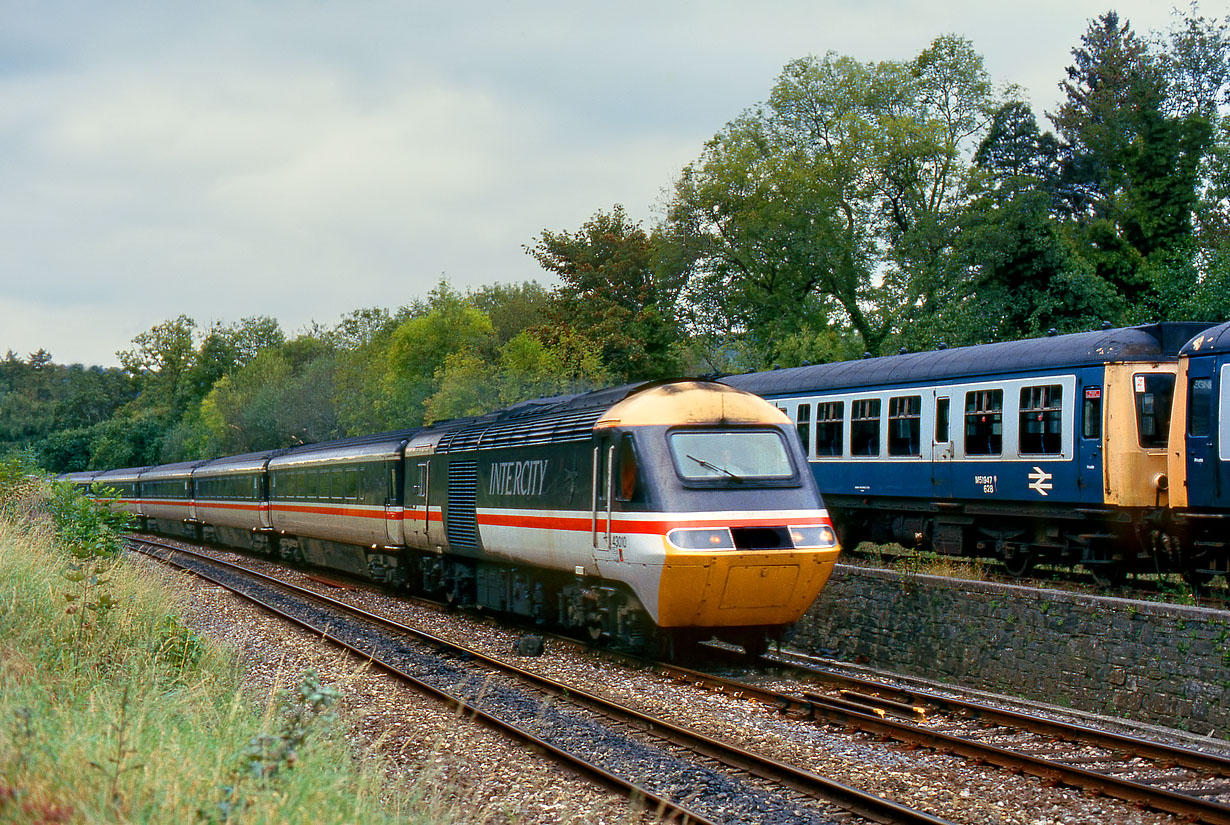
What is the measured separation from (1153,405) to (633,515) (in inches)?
278

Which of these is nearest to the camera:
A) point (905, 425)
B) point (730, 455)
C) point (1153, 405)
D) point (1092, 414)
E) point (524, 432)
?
point (730, 455)

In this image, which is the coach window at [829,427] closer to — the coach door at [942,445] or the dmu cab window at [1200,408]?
the coach door at [942,445]

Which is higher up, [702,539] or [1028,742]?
[702,539]

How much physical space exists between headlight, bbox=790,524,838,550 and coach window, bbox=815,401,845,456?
7.73 metres

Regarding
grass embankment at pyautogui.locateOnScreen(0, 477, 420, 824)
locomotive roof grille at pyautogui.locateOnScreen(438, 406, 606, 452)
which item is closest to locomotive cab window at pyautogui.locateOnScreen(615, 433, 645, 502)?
locomotive roof grille at pyautogui.locateOnScreen(438, 406, 606, 452)

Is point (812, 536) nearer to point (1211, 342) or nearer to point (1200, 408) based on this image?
point (1200, 408)

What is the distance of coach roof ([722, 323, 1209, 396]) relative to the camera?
565 inches

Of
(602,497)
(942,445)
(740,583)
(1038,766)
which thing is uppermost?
(942,445)

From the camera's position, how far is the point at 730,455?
11.8 metres

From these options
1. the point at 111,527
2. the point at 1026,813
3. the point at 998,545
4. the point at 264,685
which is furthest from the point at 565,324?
the point at 1026,813

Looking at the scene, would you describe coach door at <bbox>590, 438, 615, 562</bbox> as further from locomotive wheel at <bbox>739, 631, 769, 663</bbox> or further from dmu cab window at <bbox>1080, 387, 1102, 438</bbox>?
dmu cab window at <bbox>1080, 387, 1102, 438</bbox>

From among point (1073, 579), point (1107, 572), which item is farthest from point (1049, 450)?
point (1073, 579)

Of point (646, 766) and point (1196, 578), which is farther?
point (1196, 578)

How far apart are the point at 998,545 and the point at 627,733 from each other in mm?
8973
